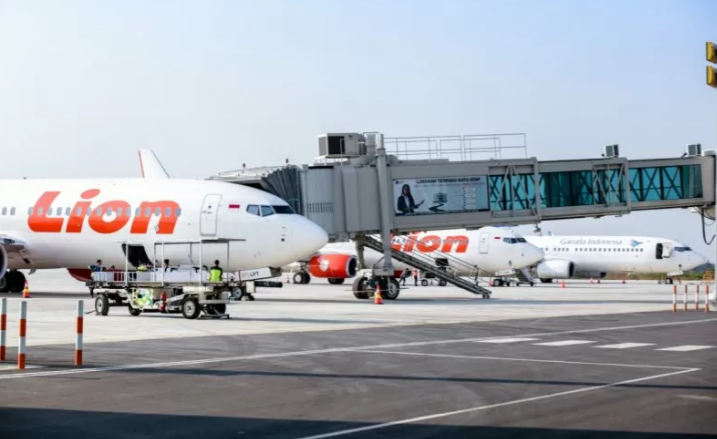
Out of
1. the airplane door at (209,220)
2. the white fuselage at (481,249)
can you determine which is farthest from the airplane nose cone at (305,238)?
the white fuselage at (481,249)

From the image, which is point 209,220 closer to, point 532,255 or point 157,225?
point 157,225

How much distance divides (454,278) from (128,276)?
19.3 metres

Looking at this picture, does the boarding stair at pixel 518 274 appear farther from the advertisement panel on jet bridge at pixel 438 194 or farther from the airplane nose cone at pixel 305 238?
the airplane nose cone at pixel 305 238

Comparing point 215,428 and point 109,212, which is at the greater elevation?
point 109,212

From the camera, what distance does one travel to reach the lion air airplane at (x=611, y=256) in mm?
74062

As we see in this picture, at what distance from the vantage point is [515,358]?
17.5 m

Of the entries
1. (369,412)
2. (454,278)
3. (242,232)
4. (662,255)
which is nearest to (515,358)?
(369,412)

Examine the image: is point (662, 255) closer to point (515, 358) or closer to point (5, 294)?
point (5, 294)

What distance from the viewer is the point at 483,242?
6106 cm

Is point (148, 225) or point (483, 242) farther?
point (483, 242)

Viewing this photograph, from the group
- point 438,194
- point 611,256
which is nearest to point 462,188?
point 438,194

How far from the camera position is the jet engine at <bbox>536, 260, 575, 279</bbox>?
77.6 m

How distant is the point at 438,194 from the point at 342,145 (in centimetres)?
476

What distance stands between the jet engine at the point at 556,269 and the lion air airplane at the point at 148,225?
1749 inches
